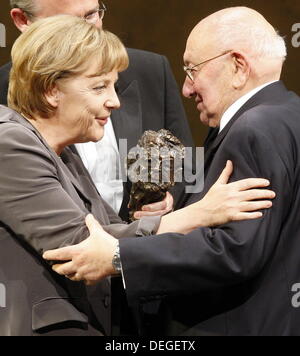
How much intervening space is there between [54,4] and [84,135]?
0.79m

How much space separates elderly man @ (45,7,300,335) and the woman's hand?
0.08ft

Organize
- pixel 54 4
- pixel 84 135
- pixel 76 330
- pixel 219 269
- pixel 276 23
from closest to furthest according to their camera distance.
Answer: pixel 219 269 < pixel 76 330 < pixel 84 135 < pixel 54 4 < pixel 276 23

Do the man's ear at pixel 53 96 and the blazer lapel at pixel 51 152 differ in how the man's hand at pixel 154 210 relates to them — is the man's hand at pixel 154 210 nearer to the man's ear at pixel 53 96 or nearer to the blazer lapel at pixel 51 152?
the blazer lapel at pixel 51 152

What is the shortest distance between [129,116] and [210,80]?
705 millimetres

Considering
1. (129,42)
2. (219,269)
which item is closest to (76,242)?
(219,269)

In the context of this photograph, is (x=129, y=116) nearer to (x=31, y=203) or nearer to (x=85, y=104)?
(x=85, y=104)

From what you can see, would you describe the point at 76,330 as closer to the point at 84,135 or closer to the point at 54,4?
the point at 84,135

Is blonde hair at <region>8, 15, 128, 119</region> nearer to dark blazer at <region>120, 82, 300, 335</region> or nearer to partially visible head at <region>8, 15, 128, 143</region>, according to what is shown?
partially visible head at <region>8, 15, 128, 143</region>

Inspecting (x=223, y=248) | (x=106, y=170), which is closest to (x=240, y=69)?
(x=223, y=248)

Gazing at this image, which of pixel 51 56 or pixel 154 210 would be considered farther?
pixel 154 210

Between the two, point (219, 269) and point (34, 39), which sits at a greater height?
point (34, 39)

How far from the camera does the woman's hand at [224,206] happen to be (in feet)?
7.81

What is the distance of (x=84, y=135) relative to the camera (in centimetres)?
280

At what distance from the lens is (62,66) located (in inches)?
104
